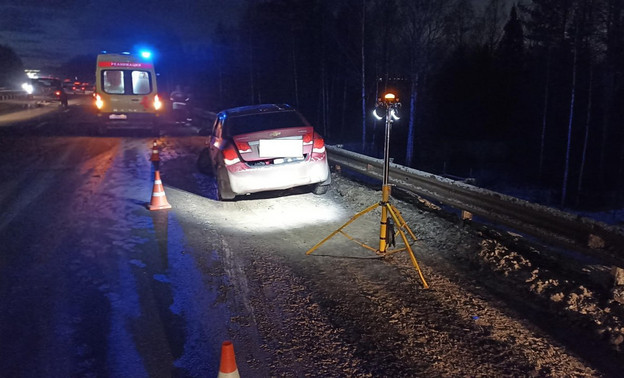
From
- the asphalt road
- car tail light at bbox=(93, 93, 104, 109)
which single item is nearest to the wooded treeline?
car tail light at bbox=(93, 93, 104, 109)

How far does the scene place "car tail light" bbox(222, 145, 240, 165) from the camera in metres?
8.15

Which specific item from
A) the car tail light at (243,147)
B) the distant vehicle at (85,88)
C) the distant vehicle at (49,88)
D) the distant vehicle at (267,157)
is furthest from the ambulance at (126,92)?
the distant vehicle at (85,88)

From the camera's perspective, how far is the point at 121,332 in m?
4.27

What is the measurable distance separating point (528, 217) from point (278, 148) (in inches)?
157

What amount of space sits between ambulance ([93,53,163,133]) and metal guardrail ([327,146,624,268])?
13.2m

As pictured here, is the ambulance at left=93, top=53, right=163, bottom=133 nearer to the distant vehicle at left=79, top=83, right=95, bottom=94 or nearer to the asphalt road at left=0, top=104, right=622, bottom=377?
the asphalt road at left=0, top=104, right=622, bottom=377

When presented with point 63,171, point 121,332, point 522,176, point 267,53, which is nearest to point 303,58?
point 267,53

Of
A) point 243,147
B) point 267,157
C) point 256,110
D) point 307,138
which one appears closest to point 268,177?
point 267,157

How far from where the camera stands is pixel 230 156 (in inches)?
322

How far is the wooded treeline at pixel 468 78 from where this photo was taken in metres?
26.5

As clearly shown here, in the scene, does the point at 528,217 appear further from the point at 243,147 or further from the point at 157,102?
A: the point at 157,102

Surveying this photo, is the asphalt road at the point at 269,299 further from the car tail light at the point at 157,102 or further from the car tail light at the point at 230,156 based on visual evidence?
the car tail light at the point at 157,102

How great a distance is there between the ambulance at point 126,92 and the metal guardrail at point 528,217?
13176mm

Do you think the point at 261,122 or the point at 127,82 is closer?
the point at 261,122
